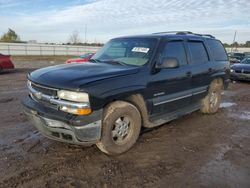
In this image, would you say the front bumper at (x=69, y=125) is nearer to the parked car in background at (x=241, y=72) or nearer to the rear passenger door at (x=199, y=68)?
the rear passenger door at (x=199, y=68)

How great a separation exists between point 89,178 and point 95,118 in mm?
799

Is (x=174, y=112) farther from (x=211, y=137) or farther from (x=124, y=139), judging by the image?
(x=124, y=139)

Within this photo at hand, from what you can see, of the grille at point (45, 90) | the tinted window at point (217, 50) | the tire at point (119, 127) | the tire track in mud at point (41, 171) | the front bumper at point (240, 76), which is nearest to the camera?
the tire track in mud at point (41, 171)

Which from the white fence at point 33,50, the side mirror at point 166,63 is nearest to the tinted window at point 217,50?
the side mirror at point 166,63

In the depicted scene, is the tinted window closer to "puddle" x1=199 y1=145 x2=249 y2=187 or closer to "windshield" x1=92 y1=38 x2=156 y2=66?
"windshield" x1=92 y1=38 x2=156 y2=66

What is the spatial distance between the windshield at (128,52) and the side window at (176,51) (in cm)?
30

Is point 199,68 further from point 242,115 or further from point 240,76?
point 240,76

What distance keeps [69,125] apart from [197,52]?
3520 millimetres

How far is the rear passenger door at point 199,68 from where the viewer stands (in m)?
5.15

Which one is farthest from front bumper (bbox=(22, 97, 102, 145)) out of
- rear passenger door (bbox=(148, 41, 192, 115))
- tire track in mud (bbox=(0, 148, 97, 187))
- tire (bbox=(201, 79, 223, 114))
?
tire (bbox=(201, 79, 223, 114))

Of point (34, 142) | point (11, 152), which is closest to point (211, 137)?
point (34, 142)

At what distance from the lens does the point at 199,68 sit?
5.30m

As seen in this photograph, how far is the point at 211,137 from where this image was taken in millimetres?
4754

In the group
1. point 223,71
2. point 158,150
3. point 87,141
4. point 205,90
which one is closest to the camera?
point 87,141
